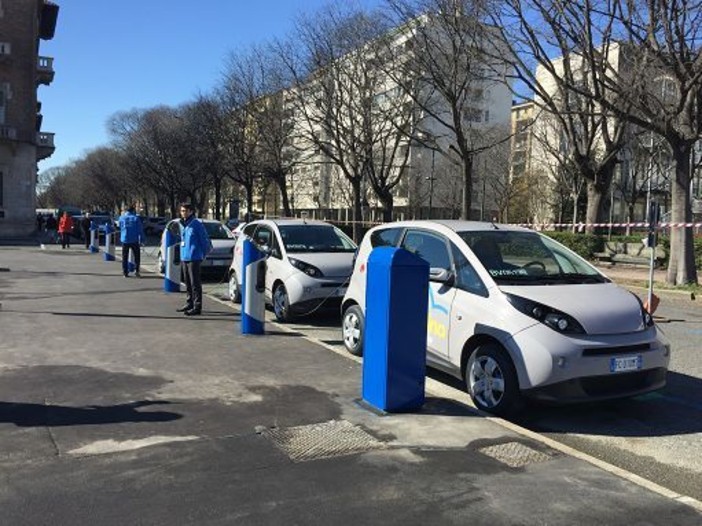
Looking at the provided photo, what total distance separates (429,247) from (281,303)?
13.6 ft

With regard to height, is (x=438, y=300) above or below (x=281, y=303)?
above

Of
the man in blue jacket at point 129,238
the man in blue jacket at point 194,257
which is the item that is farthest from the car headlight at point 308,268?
the man in blue jacket at point 129,238

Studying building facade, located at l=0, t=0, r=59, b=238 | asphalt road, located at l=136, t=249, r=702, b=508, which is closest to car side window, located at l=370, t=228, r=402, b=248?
asphalt road, located at l=136, t=249, r=702, b=508

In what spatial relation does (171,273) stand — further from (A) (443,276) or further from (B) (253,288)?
(A) (443,276)

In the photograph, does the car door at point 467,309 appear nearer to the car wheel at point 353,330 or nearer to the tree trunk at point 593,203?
the car wheel at point 353,330

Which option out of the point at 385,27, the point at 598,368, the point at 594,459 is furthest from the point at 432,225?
the point at 385,27

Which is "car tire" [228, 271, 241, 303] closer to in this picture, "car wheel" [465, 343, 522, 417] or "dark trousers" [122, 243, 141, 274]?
"dark trousers" [122, 243, 141, 274]

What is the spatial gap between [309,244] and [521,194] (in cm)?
5775

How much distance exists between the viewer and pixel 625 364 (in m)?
5.66

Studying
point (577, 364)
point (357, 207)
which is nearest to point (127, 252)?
point (577, 364)

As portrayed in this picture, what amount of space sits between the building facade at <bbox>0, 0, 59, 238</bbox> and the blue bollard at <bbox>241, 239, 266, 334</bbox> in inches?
1424

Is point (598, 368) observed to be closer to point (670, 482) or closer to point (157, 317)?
point (670, 482)

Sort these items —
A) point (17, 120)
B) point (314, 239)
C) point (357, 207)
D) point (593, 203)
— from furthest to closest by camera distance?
point (17, 120)
point (357, 207)
point (593, 203)
point (314, 239)

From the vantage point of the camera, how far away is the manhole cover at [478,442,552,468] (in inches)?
186
